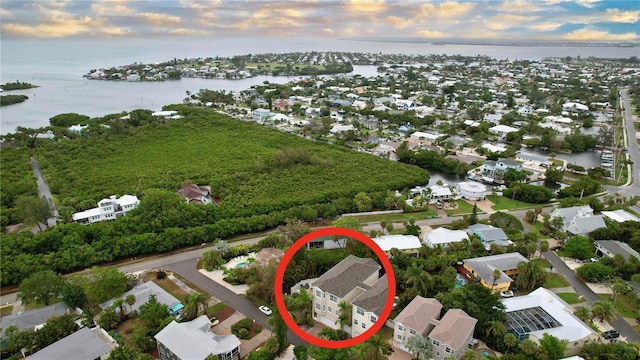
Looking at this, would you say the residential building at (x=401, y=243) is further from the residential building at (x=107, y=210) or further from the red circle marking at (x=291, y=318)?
the residential building at (x=107, y=210)

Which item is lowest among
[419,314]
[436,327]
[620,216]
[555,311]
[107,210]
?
[555,311]

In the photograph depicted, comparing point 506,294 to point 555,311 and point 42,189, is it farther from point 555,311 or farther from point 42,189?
point 42,189

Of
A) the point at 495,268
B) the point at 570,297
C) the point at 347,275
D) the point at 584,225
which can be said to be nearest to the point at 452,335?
the point at 347,275

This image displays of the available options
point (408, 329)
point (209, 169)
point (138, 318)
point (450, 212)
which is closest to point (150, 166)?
point (209, 169)

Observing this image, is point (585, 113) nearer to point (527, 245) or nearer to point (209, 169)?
point (527, 245)

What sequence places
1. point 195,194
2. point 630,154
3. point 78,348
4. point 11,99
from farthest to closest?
point 11,99 < point 630,154 < point 195,194 < point 78,348

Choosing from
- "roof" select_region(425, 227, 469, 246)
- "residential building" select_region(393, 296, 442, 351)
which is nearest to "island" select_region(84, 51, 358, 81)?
"roof" select_region(425, 227, 469, 246)
